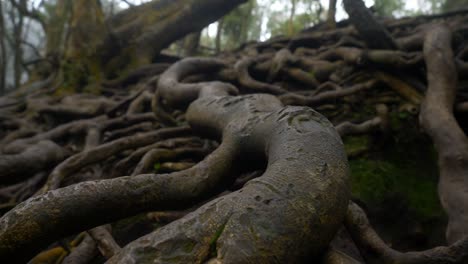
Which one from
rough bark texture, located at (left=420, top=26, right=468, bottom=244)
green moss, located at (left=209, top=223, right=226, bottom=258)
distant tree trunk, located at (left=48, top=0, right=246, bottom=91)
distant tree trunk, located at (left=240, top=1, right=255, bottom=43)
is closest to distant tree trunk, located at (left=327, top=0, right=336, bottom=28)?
distant tree trunk, located at (left=48, top=0, right=246, bottom=91)

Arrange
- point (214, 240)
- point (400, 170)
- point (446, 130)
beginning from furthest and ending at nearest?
1. point (400, 170)
2. point (446, 130)
3. point (214, 240)

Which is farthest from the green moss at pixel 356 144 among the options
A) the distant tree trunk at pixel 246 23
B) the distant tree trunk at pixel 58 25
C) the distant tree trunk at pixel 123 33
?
the distant tree trunk at pixel 246 23

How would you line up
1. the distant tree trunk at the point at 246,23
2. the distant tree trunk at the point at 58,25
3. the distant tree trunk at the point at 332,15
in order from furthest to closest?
the distant tree trunk at the point at 246,23 < the distant tree trunk at the point at 58,25 < the distant tree trunk at the point at 332,15

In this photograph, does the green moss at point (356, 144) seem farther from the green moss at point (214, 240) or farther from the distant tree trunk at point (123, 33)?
the distant tree trunk at point (123, 33)

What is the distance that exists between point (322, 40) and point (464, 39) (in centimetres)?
174

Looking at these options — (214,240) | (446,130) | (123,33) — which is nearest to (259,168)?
(214,240)

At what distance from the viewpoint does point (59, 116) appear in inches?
159

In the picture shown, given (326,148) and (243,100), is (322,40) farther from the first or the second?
(326,148)

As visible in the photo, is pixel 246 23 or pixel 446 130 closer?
pixel 446 130

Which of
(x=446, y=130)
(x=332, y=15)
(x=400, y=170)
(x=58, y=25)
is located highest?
(x=58, y=25)

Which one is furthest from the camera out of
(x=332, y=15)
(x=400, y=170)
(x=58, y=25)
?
(x=58, y=25)

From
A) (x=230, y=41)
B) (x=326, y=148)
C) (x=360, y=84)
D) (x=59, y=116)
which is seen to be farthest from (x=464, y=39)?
(x=230, y=41)

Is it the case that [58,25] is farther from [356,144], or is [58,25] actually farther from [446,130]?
[446,130]

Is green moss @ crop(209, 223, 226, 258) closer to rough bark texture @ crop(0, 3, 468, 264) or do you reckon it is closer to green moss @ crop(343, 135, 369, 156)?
rough bark texture @ crop(0, 3, 468, 264)
